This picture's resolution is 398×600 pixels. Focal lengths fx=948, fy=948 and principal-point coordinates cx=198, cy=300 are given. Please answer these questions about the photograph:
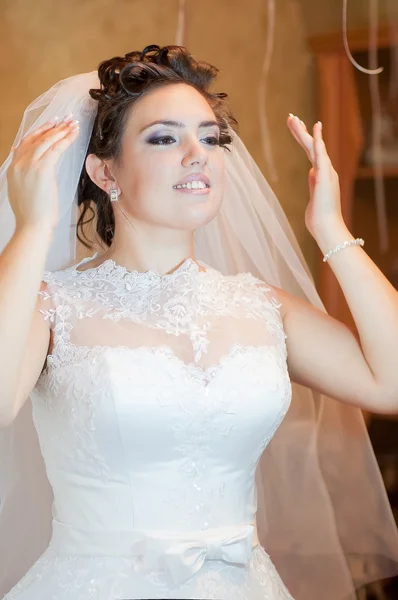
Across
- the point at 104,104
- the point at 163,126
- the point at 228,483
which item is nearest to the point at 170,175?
the point at 163,126

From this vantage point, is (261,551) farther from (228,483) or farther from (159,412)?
(159,412)

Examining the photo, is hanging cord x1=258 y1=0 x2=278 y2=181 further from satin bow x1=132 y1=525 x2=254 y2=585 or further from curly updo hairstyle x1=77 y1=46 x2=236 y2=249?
satin bow x1=132 y1=525 x2=254 y2=585

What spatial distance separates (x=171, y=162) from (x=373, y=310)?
1.56ft

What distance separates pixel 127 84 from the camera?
1.87m

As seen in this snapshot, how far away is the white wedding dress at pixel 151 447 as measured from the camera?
165 cm

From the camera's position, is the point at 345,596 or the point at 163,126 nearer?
the point at 163,126

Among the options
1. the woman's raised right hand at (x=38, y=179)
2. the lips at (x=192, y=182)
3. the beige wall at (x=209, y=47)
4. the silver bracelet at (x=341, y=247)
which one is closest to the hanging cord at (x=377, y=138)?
the beige wall at (x=209, y=47)

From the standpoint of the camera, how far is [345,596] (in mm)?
2064

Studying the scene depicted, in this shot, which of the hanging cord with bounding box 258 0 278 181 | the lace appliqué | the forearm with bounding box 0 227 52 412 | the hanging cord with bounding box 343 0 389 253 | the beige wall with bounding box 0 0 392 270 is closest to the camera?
the forearm with bounding box 0 227 52 412

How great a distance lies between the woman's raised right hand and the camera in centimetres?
159

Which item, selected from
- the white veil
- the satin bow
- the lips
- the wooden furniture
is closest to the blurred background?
the wooden furniture

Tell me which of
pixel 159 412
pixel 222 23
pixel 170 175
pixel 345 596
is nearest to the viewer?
pixel 159 412

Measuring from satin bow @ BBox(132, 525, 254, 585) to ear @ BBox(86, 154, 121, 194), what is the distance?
2.32ft

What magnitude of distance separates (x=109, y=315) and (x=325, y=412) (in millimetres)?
637
